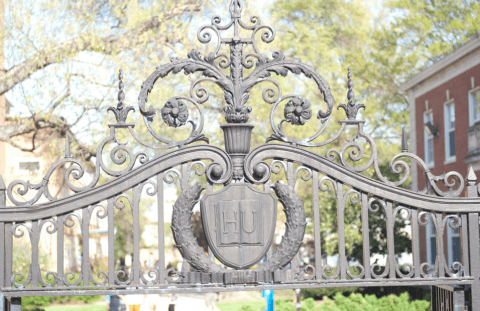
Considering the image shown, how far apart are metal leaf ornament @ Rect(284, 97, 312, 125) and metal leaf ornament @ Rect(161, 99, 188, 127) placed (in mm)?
1167

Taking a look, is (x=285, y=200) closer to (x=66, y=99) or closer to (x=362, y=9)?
(x=66, y=99)

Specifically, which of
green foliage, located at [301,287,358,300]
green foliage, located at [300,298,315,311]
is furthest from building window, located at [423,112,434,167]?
green foliage, located at [300,298,315,311]

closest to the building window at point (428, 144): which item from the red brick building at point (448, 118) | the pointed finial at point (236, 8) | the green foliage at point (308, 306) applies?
the red brick building at point (448, 118)

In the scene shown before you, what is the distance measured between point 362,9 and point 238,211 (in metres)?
31.8

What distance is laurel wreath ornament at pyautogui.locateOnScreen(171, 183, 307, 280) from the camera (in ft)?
23.5

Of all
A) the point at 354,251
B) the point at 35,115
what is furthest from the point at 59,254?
the point at 354,251

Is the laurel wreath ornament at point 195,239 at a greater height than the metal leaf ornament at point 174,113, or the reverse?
the metal leaf ornament at point 174,113

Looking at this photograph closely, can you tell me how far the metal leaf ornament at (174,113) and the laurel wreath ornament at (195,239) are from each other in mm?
763

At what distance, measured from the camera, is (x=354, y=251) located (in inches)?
845

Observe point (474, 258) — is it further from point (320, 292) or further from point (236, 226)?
point (320, 292)

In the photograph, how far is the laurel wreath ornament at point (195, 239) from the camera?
23.5 ft

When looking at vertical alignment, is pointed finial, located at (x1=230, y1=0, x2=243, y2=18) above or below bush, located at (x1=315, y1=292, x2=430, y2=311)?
above

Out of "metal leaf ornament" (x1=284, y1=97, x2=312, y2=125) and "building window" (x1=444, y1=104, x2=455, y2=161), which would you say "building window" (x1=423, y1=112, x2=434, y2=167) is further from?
"metal leaf ornament" (x1=284, y1=97, x2=312, y2=125)

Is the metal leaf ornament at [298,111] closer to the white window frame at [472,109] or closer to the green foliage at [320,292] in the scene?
the green foliage at [320,292]
